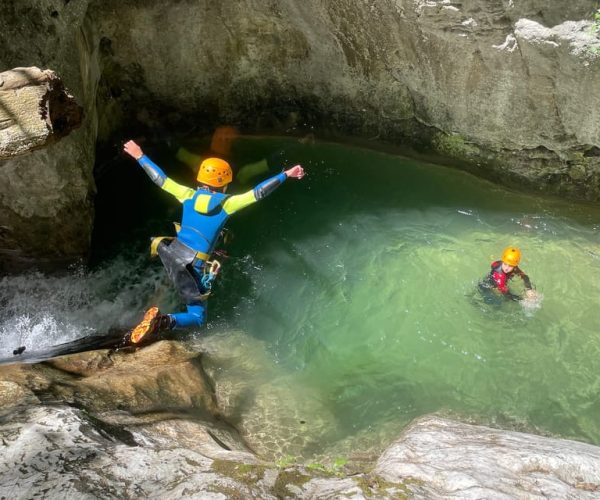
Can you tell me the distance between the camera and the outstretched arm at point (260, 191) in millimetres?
5016

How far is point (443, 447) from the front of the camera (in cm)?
352

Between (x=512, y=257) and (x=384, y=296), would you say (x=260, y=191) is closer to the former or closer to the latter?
(x=384, y=296)

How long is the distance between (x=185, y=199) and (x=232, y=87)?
3.34 meters

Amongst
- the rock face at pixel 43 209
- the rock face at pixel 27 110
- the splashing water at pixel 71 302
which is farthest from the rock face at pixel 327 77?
the rock face at pixel 27 110

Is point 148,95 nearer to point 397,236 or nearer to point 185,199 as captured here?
point 185,199

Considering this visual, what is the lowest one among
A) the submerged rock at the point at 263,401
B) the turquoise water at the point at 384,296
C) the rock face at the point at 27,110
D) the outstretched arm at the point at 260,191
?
the submerged rock at the point at 263,401

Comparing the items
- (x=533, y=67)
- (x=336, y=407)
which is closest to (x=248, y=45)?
(x=533, y=67)

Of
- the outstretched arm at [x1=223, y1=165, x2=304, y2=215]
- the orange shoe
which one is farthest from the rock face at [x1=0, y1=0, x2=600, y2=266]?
the orange shoe

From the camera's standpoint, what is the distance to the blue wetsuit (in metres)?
5.15

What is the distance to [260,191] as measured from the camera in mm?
5027

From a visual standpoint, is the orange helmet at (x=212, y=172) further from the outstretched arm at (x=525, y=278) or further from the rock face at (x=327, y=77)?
the outstretched arm at (x=525, y=278)

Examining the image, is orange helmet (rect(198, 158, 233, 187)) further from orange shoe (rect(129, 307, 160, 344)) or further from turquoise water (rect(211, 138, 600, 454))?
turquoise water (rect(211, 138, 600, 454))

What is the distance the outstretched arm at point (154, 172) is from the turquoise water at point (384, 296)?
1623 mm

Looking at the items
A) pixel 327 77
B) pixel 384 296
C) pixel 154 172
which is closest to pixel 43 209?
pixel 154 172
